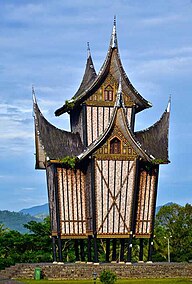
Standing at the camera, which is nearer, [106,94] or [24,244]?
[106,94]

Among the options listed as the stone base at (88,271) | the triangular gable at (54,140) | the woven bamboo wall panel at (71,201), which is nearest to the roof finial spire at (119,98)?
the triangular gable at (54,140)

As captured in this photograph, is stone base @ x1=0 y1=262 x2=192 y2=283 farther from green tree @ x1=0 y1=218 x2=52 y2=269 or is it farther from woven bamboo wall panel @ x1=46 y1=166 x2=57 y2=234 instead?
green tree @ x1=0 y1=218 x2=52 y2=269

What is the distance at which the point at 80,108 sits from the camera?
35.5 m

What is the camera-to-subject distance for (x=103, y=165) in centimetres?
3378

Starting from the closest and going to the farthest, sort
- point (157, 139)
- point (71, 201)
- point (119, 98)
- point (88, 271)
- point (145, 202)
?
point (88, 271)
point (119, 98)
point (71, 201)
point (145, 202)
point (157, 139)

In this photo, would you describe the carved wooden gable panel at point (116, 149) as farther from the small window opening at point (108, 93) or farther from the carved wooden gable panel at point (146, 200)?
the small window opening at point (108, 93)

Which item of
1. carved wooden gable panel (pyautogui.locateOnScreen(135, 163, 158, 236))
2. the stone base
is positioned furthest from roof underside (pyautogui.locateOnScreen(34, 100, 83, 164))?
the stone base

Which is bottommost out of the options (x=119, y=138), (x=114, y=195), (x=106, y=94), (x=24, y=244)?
(x=24, y=244)

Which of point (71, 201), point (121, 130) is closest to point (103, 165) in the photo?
point (121, 130)

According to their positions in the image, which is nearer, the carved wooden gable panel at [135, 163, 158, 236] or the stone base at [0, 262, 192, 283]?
the stone base at [0, 262, 192, 283]

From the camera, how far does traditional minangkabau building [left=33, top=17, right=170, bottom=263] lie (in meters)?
33.8

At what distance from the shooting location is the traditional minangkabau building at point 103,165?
111 ft

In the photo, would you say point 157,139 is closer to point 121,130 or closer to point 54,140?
point 121,130

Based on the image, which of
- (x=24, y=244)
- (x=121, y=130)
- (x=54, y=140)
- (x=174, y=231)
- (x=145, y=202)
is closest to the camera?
(x=121, y=130)
